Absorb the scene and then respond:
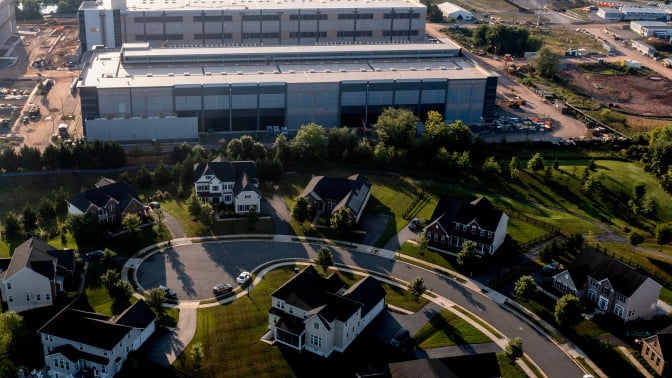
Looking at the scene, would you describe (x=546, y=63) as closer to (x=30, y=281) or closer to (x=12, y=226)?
(x=12, y=226)

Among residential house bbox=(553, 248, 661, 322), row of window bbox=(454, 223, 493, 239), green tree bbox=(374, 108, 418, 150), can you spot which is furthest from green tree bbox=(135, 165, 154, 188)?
residential house bbox=(553, 248, 661, 322)

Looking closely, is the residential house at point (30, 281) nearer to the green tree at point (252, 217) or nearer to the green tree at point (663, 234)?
the green tree at point (252, 217)

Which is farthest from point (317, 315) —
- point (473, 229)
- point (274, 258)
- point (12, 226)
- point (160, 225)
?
point (12, 226)

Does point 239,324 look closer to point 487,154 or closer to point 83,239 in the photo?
point 83,239

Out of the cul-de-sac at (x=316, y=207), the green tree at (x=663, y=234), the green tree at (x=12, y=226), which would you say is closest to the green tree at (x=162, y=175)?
the cul-de-sac at (x=316, y=207)

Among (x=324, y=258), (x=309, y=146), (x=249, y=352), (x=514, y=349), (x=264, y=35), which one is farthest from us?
(x=264, y=35)

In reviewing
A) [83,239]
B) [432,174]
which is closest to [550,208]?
[432,174]

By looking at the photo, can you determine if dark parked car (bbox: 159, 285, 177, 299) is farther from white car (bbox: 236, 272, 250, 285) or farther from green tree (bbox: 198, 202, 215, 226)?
green tree (bbox: 198, 202, 215, 226)
